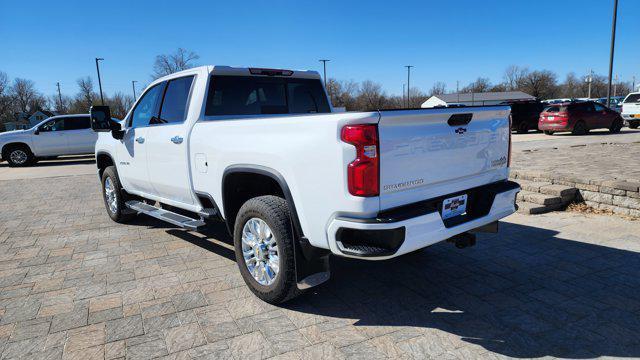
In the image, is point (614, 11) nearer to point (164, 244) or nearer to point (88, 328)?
point (164, 244)

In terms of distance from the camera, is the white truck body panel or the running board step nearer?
the running board step

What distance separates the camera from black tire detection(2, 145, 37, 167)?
54.5 ft

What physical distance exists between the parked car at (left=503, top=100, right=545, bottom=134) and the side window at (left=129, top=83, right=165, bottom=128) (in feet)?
71.1

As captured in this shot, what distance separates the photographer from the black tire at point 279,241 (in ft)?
10.5

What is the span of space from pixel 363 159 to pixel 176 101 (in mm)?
2895

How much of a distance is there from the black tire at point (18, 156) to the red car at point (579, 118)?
74.0 ft

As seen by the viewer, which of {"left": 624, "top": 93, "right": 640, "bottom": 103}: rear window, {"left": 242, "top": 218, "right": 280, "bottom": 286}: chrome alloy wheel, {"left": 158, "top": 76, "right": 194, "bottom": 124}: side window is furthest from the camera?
{"left": 624, "top": 93, "right": 640, "bottom": 103}: rear window

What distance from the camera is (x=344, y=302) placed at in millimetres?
3584

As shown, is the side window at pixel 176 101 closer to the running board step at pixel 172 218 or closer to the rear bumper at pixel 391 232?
the running board step at pixel 172 218

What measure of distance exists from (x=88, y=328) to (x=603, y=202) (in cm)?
648

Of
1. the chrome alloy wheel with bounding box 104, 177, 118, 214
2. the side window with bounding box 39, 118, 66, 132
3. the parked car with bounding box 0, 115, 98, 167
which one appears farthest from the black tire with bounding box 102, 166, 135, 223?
the side window with bounding box 39, 118, 66, 132

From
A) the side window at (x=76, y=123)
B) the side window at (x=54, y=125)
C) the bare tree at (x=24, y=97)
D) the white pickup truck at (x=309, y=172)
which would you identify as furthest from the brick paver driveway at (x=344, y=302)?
the bare tree at (x=24, y=97)

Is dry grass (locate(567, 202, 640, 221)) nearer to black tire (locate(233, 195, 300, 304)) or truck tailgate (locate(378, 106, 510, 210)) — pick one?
truck tailgate (locate(378, 106, 510, 210))

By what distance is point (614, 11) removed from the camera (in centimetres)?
2138
